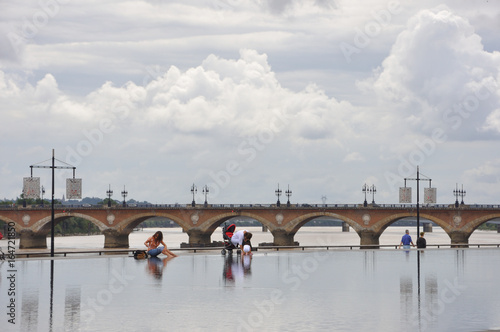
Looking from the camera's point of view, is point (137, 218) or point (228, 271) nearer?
point (228, 271)

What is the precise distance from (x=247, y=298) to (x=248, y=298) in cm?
4

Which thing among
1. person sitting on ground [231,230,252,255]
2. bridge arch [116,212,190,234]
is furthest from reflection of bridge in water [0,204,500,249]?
person sitting on ground [231,230,252,255]

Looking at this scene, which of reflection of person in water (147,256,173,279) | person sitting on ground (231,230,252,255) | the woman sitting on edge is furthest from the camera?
person sitting on ground (231,230,252,255)

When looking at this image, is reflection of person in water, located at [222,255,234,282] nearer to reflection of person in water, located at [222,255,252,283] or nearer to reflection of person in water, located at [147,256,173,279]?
reflection of person in water, located at [222,255,252,283]

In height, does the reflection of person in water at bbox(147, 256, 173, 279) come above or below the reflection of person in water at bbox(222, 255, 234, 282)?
above

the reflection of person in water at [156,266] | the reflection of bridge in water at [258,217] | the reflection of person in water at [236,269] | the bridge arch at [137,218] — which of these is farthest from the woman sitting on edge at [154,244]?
the bridge arch at [137,218]

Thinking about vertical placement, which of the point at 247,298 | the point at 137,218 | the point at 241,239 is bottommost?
the point at 247,298

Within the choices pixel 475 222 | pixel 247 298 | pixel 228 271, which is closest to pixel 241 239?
pixel 228 271

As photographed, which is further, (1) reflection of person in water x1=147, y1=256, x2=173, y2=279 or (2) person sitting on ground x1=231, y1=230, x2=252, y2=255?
(2) person sitting on ground x1=231, y1=230, x2=252, y2=255

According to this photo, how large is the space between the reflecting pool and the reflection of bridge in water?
57.5 meters

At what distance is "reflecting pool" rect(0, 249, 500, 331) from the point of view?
59.3 feet

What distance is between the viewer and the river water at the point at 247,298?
18.1m

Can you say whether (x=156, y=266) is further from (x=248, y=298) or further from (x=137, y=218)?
(x=137, y=218)

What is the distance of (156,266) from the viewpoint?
1430 inches
